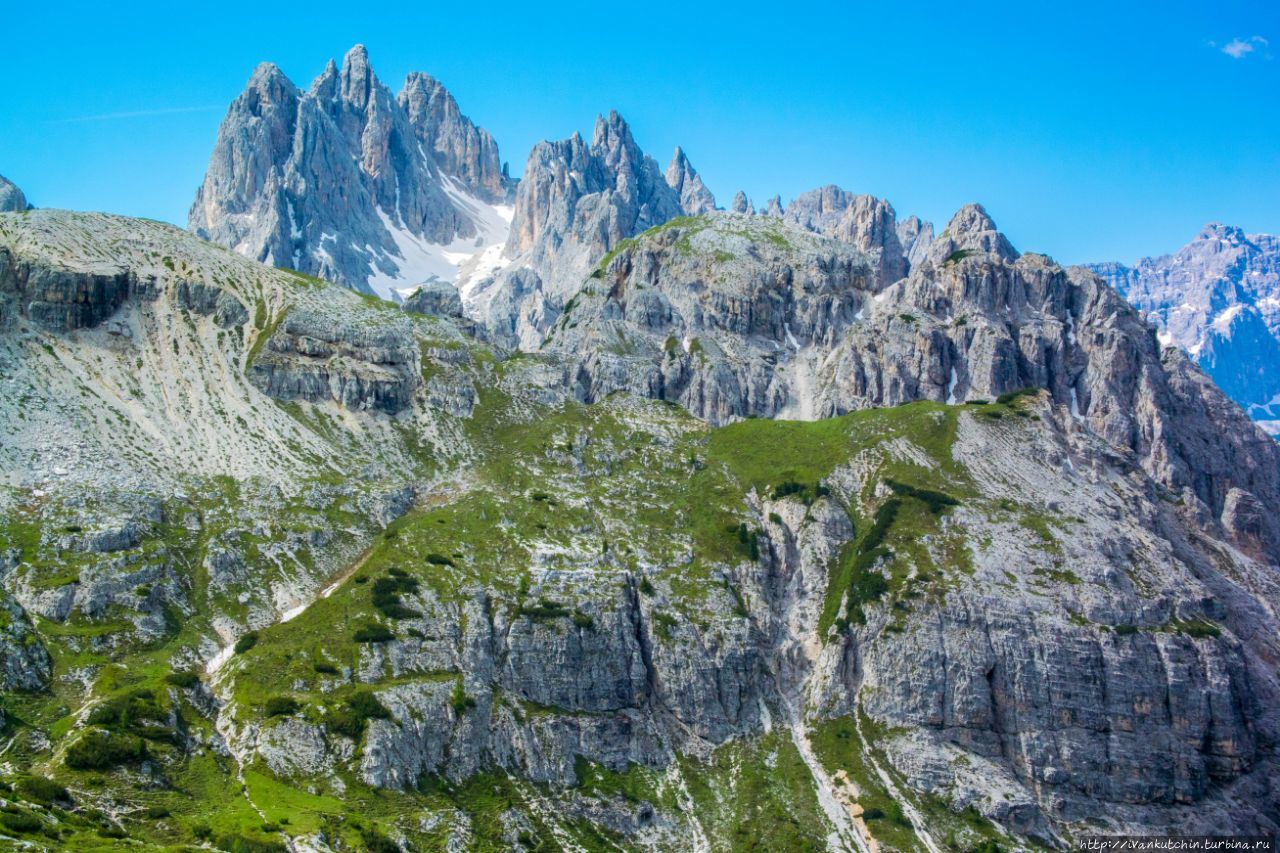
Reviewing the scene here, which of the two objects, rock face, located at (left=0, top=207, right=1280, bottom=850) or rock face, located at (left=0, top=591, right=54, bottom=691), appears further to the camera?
rock face, located at (left=0, top=207, right=1280, bottom=850)

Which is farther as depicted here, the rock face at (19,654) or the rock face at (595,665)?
the rock face at (595,665)

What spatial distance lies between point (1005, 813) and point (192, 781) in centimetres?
12064

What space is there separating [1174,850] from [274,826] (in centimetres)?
13568

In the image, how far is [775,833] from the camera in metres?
156

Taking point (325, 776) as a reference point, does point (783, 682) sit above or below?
above

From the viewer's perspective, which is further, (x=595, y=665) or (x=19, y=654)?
(x=595, y=665)

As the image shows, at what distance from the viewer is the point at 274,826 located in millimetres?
120375

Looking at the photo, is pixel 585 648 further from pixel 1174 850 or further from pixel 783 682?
pixel 1174 850

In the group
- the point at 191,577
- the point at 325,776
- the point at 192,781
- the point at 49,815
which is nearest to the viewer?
the point at 49,815

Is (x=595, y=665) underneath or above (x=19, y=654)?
above

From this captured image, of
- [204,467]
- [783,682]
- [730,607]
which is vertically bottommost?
[783,682]

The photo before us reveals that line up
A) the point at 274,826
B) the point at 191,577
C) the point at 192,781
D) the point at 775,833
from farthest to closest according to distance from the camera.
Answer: the point at 191,577 < the point at 775,833 < the point at 192,781 < the point at 274,826

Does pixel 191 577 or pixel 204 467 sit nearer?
pixel 191 577

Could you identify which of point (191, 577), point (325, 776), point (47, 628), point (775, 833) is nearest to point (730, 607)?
point (775, 833)
